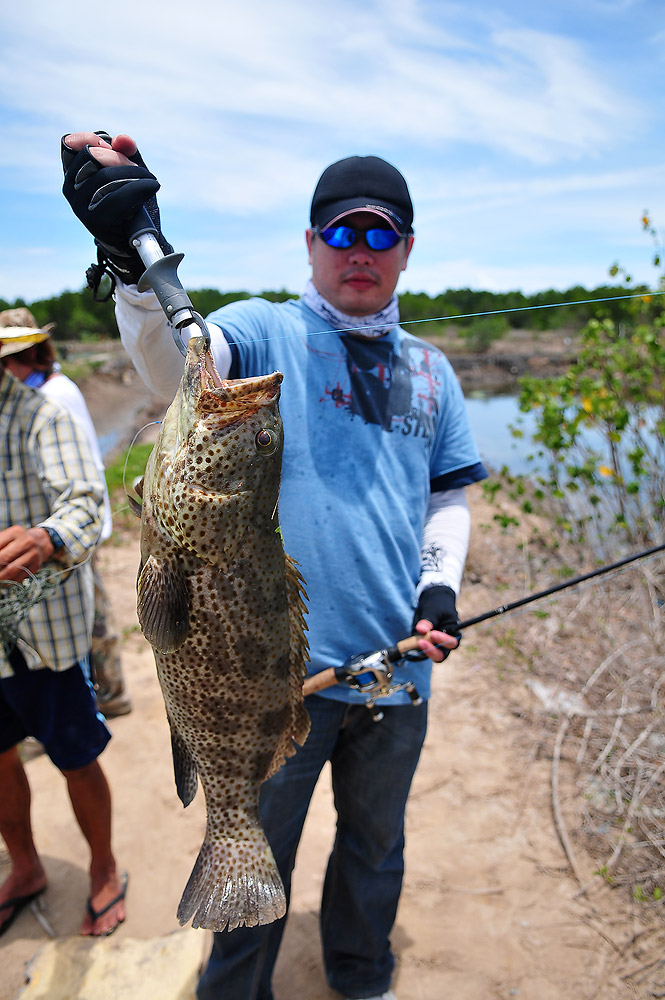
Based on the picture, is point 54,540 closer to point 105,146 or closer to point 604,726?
point 105,146

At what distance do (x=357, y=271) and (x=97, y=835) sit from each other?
2.96m

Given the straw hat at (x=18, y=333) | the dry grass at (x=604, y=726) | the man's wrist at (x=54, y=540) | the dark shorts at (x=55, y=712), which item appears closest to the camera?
the man's wrist at (x=54, y=540)

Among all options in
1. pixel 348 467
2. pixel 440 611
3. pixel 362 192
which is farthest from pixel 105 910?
pixel 362 192

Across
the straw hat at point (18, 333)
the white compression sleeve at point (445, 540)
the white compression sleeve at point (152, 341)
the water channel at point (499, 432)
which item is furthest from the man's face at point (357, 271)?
the water channel at point (499, 432)

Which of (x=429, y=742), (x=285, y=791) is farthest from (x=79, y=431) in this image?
(x=429, y=742)

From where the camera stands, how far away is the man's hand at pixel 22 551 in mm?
2529

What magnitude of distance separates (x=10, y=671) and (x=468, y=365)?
102ft

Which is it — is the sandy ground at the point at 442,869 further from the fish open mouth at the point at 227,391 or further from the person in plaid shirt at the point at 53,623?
the fish open mouth at the point at 227,391

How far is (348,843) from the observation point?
275 cm

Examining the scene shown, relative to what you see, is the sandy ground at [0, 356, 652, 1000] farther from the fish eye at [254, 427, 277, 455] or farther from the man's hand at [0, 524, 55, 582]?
the fish eye at [254, 427, 277, 455]

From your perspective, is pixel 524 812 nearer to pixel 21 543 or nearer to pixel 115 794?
pixel 115 794

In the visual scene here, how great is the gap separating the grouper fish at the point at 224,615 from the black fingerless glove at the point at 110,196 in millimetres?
350

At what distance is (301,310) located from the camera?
2.48m

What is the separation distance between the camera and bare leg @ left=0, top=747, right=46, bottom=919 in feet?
10.5
